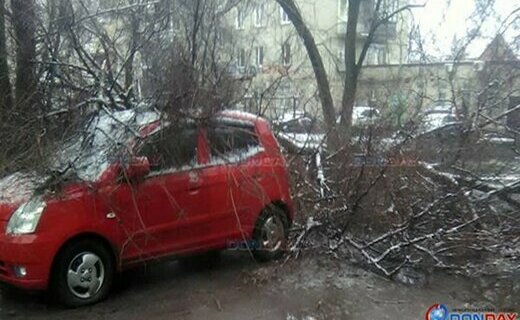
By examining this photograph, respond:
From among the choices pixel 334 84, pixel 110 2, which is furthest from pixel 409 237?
pixel 334 84

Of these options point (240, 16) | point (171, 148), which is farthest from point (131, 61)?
point (240, 16)

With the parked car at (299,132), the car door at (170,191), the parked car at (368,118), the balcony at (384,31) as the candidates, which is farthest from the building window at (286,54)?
the balcony at (384,31)

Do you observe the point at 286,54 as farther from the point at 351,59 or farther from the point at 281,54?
the point at 351,59

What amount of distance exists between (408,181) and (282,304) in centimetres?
280

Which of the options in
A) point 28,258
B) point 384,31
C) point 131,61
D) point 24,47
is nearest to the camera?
point 28,258

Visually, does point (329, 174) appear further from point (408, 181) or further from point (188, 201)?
point (188, 201)

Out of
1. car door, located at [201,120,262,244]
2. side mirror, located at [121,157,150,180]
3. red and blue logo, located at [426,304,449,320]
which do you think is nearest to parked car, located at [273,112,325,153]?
car door, located at [201,120,262,244]

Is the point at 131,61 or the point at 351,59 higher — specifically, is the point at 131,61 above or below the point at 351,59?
below

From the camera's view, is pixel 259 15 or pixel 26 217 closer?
pixel 26 217

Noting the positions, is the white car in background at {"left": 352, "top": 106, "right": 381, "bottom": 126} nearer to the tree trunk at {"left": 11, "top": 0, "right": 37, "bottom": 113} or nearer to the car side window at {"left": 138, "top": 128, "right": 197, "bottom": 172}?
A: the car side window at {"left": 138, "top": 128, "right": 197, "bottom": 172}

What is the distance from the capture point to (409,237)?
6371 millimetres

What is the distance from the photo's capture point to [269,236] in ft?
21.3

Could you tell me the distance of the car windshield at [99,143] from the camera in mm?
5184

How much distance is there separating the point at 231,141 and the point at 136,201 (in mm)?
1396
